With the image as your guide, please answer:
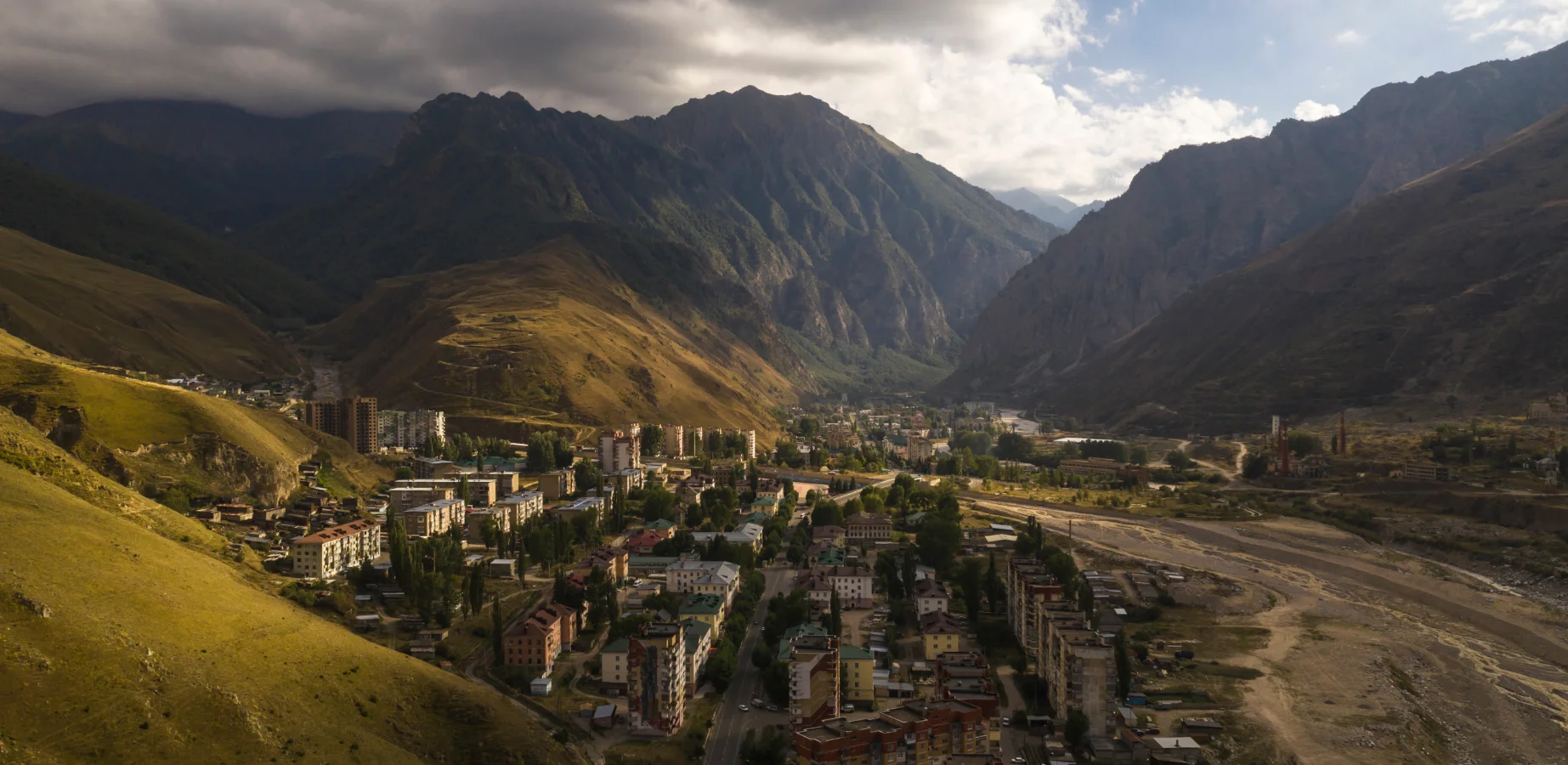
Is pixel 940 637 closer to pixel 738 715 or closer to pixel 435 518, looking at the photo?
pixel 738 715

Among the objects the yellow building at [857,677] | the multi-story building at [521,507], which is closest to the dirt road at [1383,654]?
the yellow building at [857,677]

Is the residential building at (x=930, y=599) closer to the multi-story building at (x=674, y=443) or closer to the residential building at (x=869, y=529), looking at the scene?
the residential building at (x=869, y=529)


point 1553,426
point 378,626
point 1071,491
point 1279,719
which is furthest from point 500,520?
point 1553,426

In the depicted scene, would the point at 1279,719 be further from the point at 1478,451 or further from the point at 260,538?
the point at 1478,451

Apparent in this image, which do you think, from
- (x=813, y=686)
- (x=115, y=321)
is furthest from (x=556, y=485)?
(x=115, y=321)

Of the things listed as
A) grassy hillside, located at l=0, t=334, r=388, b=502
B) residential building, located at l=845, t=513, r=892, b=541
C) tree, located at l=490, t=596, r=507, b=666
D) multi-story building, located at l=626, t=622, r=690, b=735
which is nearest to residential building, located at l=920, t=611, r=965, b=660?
multi-story building, located at l=626, t=622, r=690, b=735
